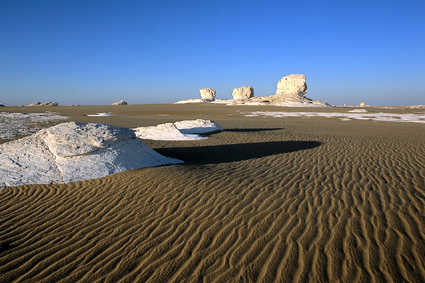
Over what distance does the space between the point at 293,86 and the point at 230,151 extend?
Result: 7095 cm

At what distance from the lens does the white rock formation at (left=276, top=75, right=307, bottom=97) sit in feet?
244

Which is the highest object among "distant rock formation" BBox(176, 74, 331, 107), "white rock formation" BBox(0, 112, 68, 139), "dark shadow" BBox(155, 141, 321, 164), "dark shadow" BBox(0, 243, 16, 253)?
"distant rock formation" BBox(176, 74, 331, 107)

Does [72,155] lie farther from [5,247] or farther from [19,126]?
[19,126]

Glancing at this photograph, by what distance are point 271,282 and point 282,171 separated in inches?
186

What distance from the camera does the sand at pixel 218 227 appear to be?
321 centimetres

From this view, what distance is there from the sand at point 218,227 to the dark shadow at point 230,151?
5.46 ft

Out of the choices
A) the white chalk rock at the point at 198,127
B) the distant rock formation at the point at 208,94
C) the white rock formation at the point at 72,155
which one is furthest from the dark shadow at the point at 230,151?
the distant rock formation at the point at 208,94

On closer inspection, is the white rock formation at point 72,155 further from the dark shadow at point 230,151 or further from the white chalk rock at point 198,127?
the white chalk rock at point 198,127

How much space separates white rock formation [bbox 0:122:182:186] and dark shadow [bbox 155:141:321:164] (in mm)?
1592

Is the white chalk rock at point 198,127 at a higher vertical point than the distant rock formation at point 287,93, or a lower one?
lower

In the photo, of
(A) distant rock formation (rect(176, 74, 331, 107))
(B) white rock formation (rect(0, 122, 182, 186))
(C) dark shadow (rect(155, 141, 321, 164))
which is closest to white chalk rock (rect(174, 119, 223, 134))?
(C) dark shadow (rect(155, 141, 321, 164))

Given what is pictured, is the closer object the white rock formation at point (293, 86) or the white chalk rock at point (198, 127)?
the white chalk rock at point (198, 127)

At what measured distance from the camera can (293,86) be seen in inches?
2972

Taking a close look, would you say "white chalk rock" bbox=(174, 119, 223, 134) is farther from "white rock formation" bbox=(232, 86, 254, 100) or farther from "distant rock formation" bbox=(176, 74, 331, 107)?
"white rock formation" bbox=(232, 86, 254, 100)
